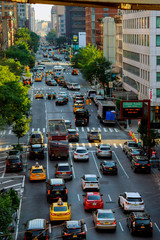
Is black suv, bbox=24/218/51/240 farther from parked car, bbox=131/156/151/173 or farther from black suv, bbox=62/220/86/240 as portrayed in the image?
parked car, bbox=131/156/151/173

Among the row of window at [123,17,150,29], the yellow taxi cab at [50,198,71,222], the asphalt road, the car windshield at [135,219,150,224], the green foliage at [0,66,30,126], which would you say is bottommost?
the asphalt road

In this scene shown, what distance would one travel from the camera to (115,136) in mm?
77938

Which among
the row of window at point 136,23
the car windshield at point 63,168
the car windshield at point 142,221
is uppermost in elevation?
the row of window at point 136,23

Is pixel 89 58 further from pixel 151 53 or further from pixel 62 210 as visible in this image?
pixel 62 210

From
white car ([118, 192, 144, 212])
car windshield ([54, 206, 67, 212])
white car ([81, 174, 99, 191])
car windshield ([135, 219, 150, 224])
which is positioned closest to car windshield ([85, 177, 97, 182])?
white car ([81, 174, 99, 191])

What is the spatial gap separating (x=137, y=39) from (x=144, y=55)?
31.1ft

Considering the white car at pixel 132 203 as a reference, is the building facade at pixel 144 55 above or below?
above

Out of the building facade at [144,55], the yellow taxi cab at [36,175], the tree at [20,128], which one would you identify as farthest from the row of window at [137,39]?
the yellow taxi cab at [36,175]

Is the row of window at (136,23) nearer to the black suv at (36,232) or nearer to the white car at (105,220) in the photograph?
the white car at (105,220)

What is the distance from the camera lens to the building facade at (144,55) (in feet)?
276

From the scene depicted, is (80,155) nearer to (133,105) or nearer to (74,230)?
(133,105)

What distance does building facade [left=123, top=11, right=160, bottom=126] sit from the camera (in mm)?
84188

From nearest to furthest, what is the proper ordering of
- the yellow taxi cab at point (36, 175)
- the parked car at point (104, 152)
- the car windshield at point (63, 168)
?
the yellow taxi cab at point (36, 175) → the car windshield at point (63, 168) → the parked car at point (104, 152)

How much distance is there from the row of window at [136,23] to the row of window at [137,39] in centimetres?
183
